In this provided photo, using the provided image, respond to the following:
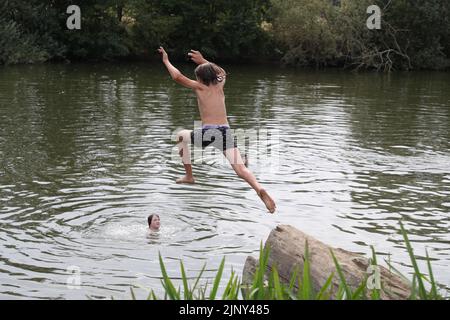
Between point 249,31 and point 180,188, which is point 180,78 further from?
point 249,31

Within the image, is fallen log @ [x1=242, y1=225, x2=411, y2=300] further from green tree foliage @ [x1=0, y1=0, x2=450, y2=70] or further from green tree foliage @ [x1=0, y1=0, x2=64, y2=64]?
green tree foliage @ [x1=0, y1=0, x2=450, y2=70]

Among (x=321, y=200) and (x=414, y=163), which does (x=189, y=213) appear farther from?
(x=414, y=163)

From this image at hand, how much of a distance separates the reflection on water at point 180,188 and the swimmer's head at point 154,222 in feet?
0.57

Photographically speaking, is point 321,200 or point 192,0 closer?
point 321,200

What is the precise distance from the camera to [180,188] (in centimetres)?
1509

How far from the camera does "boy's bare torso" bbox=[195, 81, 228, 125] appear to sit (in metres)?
10.5

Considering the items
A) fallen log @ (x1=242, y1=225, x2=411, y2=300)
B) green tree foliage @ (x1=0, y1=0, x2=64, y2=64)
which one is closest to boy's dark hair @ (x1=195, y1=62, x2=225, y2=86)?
fallen log @ (x1=242, y1=225, x2=411, y2=300)

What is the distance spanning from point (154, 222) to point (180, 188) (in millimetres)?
3411

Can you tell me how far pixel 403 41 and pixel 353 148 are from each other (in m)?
34.9

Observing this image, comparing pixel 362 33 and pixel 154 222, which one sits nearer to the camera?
pixel 154 222

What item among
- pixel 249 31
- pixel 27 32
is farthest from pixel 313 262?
pixel 249 31

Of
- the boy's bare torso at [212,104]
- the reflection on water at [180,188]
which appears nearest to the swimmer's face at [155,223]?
the reflection on water at [180,188]
